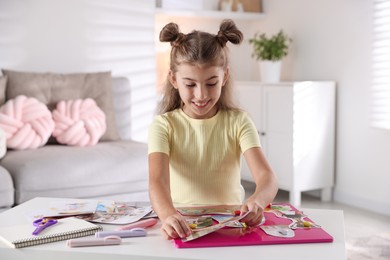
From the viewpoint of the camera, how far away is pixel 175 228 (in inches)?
47.9

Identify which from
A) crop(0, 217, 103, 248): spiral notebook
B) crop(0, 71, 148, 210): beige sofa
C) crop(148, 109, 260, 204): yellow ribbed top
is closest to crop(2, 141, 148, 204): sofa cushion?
crop(0, 71, 148, 210): beige sofa

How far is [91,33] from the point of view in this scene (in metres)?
3.86

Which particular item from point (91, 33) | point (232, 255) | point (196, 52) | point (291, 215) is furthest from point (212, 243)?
point (91, 33)

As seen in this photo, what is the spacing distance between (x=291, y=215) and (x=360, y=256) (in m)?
1.39

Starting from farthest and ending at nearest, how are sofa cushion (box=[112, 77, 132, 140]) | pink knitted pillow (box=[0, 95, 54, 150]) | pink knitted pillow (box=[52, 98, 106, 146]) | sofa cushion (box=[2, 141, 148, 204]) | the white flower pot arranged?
the white flower pot, sofa cushion (box=[112, 77, 132, 140]), pink knitted pillow (box=[52, 98, 106, 146]), pink knitted pillow (box=[0, 95, 54, 150]), sofa cushion (box=[2, 141, 148, 204])

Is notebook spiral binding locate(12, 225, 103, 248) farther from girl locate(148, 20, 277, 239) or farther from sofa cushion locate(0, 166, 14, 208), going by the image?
sofa cushion locate(0, 166, 14, 208)

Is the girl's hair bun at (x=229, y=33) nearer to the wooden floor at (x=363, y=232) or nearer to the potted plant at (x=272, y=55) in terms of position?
the wooden floor at (x=363, y=232)

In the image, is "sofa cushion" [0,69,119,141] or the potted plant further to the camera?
the potted plant

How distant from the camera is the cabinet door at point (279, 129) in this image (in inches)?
149

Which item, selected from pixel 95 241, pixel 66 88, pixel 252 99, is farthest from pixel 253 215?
pixel 252 99

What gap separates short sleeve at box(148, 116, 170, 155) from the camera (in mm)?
1655

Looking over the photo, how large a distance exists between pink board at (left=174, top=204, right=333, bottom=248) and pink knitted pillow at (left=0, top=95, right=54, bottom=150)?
2.04 meters

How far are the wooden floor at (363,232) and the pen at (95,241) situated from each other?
1.68 metres

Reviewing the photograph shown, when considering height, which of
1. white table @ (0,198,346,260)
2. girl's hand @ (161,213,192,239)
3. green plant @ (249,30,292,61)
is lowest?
white table @ (0,198,346,260)
